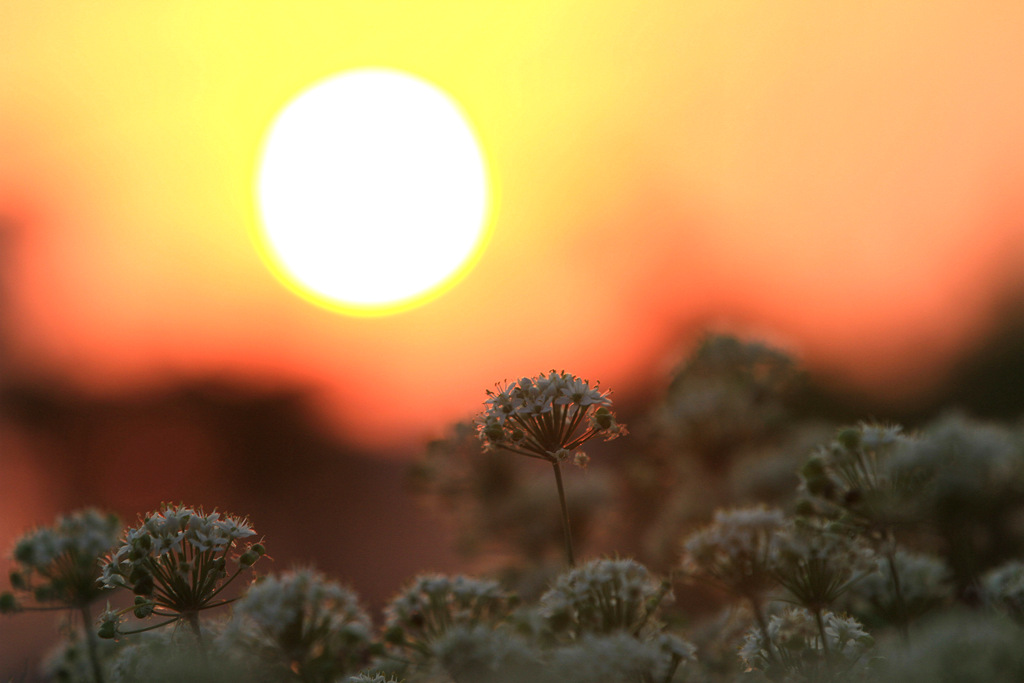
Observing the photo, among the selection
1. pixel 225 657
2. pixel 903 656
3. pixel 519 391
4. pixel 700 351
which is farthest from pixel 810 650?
pixel 700 351

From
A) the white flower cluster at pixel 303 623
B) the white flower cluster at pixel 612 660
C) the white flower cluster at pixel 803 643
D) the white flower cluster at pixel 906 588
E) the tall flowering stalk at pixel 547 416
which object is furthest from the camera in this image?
the white flower cluster at pixel 906 588

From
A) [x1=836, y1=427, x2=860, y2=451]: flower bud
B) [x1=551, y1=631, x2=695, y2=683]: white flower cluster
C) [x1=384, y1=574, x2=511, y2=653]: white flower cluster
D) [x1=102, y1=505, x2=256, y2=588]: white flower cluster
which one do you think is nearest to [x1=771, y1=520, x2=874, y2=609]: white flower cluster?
[x1=836, y1=427, x2=860, y2=451]: flower bud

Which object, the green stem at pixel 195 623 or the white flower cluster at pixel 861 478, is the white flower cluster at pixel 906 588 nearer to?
the white flower cluster at pixel 861 478

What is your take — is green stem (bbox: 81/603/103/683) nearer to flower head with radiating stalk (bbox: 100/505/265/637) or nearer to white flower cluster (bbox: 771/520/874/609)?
flower head with radiating stalk (bbox: 100/505/265/637)

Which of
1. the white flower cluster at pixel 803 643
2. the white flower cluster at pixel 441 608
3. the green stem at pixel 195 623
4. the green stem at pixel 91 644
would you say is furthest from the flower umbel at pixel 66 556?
the white flower cluster at pixel 803 643

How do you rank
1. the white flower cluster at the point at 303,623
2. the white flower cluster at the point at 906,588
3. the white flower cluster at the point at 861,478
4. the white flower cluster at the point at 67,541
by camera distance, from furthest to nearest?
the white flower cluster at the point at 906,588 → the white flower cluster at the point at 861,478 → the white flower cluster at the point at 67,541 → the white flower cluster at the point at 303,623

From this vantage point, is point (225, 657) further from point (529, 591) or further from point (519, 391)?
point (529, 591)

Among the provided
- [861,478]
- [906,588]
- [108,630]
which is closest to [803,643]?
[861,478]

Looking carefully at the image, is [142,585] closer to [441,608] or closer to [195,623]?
[195,623]
